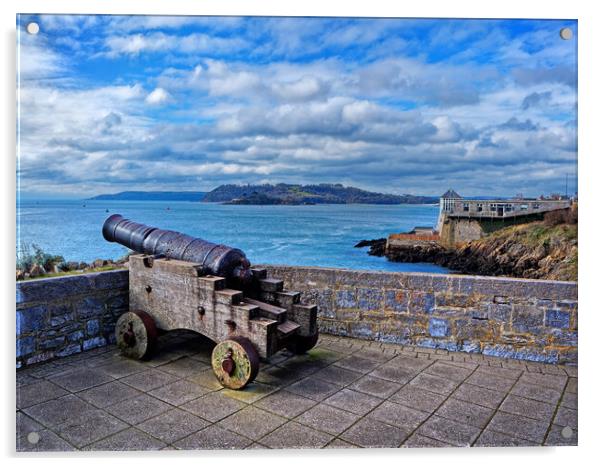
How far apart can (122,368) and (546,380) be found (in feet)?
12.4

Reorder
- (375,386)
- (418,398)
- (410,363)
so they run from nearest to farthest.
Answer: (418,398), (375,386), (410,363)

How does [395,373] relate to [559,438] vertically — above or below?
above

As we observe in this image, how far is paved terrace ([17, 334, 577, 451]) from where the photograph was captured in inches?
127

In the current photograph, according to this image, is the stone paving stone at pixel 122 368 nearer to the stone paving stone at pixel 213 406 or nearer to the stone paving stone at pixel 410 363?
the stone paving stone at pixel 213 406

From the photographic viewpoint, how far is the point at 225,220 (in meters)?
4.85

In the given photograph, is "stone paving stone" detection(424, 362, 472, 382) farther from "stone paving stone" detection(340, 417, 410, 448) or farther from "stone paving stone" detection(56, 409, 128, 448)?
"stone paving stone" detection(56, 409, 128, 448)

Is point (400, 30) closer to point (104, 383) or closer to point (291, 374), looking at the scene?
point (291, 374)

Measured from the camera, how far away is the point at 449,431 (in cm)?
334

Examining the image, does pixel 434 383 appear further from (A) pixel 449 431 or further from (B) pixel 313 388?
(B) pixel 313 388

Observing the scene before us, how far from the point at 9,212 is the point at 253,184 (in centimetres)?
200

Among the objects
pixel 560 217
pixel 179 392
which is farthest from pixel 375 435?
pixel 560 217

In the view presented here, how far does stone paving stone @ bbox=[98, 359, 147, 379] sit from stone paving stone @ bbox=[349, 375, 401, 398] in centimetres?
192

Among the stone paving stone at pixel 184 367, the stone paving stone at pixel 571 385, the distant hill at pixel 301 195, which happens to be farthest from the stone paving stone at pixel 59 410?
the stone paving stone at pixel 571 385

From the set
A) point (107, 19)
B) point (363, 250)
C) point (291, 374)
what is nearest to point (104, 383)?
point (291, 374)
